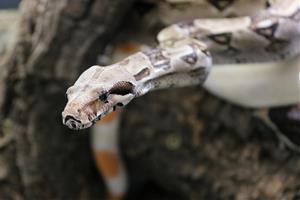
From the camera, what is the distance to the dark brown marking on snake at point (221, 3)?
198 cm

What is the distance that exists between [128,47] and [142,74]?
33.9 inches

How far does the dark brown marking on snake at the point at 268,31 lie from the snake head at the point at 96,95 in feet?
1.69

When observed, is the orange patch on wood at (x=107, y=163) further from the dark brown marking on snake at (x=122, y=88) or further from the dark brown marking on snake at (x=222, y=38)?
the dark brown marking on snake at (x=122, y=88)

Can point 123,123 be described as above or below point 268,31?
below

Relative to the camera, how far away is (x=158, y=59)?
158cm

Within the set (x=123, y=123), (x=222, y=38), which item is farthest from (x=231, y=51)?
(x=123, y=123)

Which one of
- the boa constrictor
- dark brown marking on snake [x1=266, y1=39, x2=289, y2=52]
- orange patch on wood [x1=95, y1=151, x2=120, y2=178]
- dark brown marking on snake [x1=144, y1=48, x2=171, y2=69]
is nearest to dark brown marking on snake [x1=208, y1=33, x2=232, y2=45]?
the boa constrictor

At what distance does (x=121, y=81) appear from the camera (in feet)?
4.61

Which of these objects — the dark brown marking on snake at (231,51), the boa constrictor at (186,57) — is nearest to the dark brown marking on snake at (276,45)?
the boa constrictor at (186,57)

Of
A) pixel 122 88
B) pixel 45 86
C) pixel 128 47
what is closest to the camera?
pixel 122 88

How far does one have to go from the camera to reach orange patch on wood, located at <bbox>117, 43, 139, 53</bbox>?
2322 millimetres

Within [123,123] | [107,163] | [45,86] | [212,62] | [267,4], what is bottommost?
[107,163]

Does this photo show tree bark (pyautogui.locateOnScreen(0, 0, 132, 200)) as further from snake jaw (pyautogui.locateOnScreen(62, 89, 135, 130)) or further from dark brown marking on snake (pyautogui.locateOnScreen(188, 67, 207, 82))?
snake jaw (pyautogui.locateOnScreen(62, 89, 135, 130))

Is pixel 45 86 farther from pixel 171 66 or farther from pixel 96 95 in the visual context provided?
pixel 96 95
